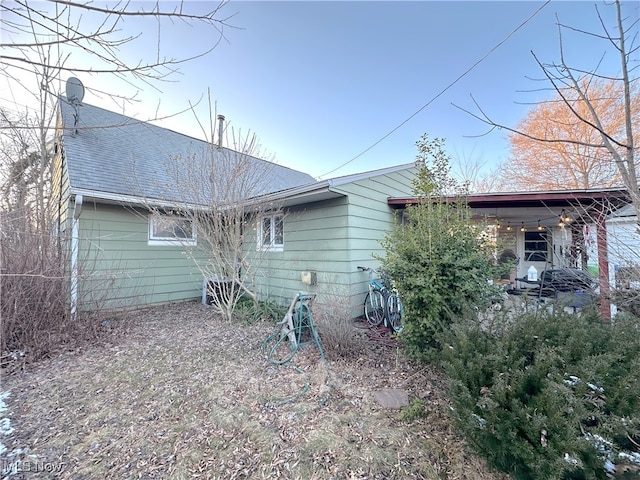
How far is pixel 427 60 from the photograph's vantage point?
298 inches

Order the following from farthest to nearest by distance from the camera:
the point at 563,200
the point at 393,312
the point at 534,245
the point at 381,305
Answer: the point at 534,245
the point at 381,305
the point at 393,312
the point at 563,200

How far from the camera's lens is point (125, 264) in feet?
20.3

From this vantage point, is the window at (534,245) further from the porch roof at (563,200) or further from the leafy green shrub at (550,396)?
the leafy green shrub at (550,396)

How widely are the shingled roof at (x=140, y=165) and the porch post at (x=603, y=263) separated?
18.0ft

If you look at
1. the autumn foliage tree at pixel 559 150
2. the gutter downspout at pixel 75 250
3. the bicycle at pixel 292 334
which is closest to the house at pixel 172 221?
the gutter downspout at pixel 75 250

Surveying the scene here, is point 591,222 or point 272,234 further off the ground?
point 591,222

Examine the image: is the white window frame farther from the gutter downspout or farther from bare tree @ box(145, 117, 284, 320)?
the gutter downspout

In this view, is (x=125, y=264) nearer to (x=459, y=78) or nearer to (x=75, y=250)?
(x=75, y=250)

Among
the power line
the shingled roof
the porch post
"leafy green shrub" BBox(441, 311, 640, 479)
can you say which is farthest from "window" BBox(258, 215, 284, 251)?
the porch post

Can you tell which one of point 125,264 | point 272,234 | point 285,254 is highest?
point 272,234

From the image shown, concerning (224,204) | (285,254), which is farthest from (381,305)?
(224,204)

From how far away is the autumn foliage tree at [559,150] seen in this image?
37.8ft

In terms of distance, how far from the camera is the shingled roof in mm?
5148

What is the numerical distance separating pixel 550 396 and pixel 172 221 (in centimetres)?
680
